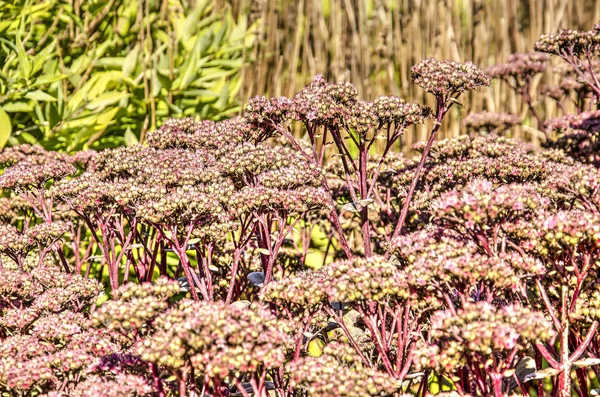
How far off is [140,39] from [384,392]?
5.07 meters

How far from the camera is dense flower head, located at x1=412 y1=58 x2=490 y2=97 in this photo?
371 centimetres

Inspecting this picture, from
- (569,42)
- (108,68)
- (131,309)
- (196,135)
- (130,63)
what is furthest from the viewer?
(108,68)

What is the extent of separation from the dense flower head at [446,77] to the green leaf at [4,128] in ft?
11.8

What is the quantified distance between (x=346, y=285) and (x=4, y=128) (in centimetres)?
396

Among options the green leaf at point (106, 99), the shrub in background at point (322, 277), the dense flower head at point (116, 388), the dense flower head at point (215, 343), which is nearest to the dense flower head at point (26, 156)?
the shrub in background at point (322, 277)

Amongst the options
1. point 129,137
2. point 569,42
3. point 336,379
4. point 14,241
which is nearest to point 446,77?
point 569,42

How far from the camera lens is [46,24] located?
6590 mm

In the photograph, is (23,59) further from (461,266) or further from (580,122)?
(580,122)

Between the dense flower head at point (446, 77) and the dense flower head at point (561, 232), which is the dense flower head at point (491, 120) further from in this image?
the dense flower head at point (561, 232)

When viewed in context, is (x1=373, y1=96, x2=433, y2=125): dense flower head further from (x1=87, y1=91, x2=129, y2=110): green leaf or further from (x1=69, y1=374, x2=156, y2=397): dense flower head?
(x1=87, y1=91, x2=129, y2=110): green leaf

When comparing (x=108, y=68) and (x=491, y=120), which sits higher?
(x=108, y=68)

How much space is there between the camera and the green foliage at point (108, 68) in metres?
5.90

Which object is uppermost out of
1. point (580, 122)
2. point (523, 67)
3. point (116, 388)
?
point (523, 67)

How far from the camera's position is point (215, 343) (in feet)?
8.18
